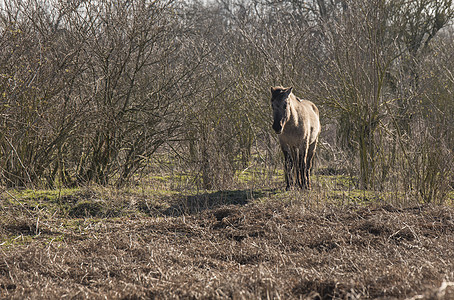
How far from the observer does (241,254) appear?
4711 millimetres

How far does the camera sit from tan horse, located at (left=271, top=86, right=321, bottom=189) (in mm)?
7668

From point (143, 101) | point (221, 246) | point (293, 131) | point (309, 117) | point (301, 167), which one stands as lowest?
point (221, 246)

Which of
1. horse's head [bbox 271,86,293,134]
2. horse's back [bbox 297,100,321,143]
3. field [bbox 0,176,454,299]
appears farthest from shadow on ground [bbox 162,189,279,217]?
horse's back [bbox 297,100,321,143]

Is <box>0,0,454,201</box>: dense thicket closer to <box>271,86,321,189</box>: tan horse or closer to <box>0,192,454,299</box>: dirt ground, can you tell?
<box>271,86,321,189</box>: tan horse

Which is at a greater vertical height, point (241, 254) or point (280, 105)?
point (280, 105)

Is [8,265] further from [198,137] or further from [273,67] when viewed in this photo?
[273,67]

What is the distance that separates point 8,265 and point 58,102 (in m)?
4.07

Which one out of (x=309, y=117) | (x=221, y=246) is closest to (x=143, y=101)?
(x=309, y=117)

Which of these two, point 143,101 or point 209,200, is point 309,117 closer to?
point 209,200

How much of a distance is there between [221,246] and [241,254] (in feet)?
1.30

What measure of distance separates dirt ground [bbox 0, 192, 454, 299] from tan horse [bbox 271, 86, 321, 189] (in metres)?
1.52

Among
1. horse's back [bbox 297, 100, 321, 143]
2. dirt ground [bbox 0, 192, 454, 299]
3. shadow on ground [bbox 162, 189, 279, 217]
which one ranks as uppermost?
horse's back [bbox 297, 100, 321, 143]

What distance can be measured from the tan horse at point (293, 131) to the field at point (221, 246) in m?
0.84

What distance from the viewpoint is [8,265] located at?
13.8ft
